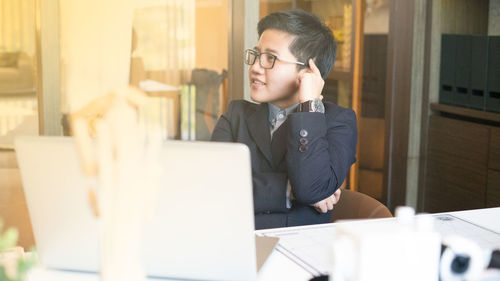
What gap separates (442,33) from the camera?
11.7 feet

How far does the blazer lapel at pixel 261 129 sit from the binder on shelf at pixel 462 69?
1665 mm

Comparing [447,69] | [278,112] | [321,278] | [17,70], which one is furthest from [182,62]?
[321,278]

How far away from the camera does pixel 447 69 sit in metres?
3.52

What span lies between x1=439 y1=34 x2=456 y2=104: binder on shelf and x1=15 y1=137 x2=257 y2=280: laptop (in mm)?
2612

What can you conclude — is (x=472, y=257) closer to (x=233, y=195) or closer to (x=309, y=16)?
(x=233, y=195)

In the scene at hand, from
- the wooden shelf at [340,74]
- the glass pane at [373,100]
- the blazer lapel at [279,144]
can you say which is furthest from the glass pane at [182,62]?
the blazer lapel at [279,144]

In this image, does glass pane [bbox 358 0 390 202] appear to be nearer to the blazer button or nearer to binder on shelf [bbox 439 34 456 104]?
binder on shelf [bbox 439 34 456 104]

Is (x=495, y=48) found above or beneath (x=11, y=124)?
above

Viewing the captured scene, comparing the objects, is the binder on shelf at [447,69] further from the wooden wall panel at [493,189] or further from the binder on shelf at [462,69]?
the wooden wall panel at [493,189]

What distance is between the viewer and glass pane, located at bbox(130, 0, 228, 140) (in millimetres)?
3107

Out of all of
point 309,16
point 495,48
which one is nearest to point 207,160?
point 309,16

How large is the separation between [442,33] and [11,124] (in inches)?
86.8

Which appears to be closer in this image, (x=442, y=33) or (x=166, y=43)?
(x=166, y=43)

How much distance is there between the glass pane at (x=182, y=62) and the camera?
10.2ft
